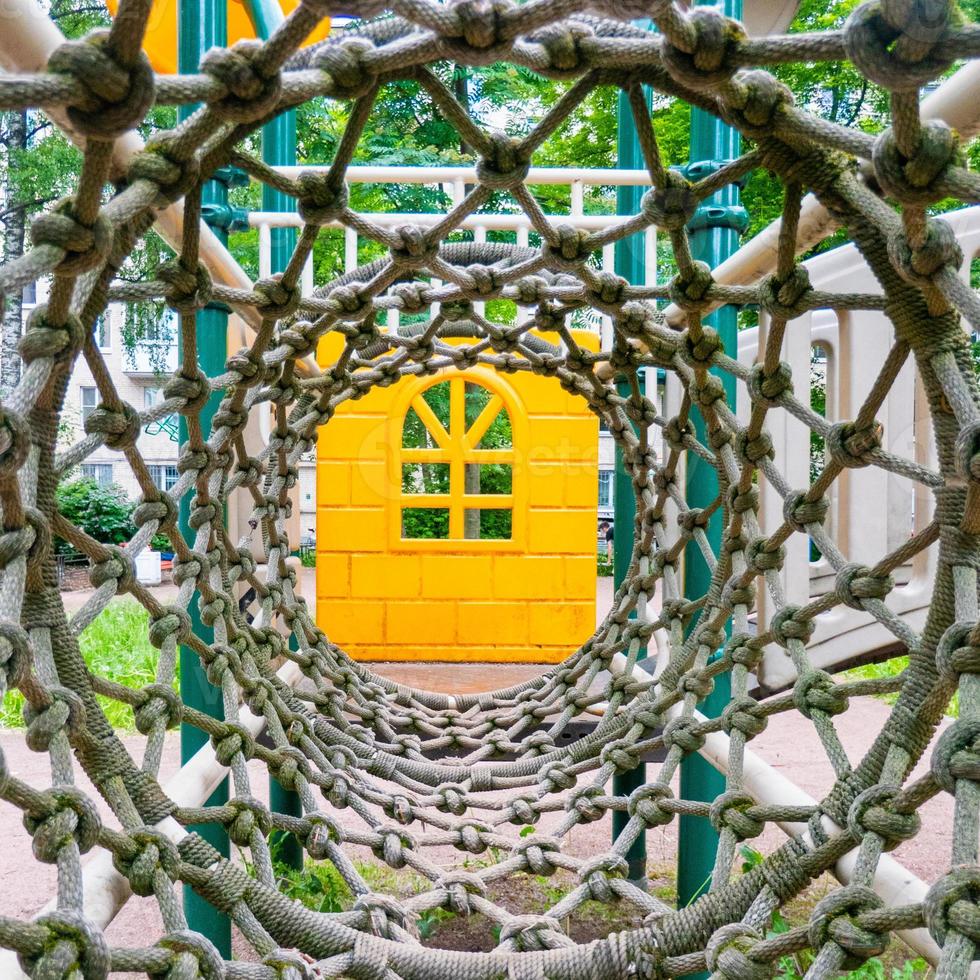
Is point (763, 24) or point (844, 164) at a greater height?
point (763, 24)

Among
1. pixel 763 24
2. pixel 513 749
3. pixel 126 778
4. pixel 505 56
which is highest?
pixel 763 24

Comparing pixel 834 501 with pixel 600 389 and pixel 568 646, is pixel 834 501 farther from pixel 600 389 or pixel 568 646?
pixel 568 646

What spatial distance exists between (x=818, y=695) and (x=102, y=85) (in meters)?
0.61

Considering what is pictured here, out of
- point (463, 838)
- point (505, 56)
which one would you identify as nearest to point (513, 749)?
point (463, 838)

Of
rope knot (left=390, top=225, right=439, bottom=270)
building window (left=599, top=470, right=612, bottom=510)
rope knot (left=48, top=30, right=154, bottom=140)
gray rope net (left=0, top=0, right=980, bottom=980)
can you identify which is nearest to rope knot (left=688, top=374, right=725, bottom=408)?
gray rope net (left=0, top=0, right=980, bottom=980)

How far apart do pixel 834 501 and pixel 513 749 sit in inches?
28.9

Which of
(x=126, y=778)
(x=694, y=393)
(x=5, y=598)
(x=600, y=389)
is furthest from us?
(x=600, y=389)

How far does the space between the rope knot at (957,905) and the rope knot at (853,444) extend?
272 millimetres

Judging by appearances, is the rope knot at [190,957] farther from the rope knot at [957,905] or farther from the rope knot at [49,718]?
the rope knot at [957,905]

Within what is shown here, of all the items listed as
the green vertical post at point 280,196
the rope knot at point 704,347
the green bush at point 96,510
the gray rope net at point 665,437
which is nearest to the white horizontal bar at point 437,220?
the green vertical post at point 280,196

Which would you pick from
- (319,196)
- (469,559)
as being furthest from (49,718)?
(469,559)

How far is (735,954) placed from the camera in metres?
0.59

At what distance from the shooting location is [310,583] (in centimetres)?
721

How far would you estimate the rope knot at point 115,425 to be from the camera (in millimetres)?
648
